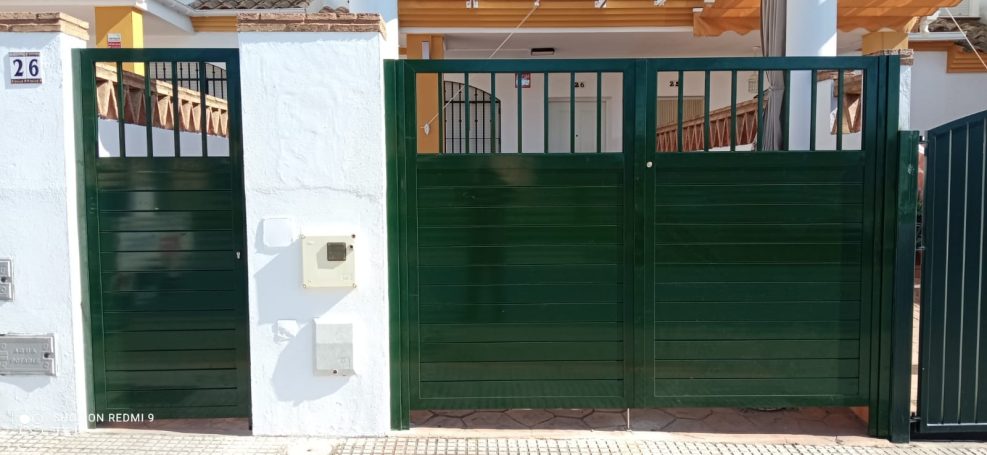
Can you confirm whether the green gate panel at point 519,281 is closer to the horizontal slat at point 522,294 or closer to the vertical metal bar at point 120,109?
the horizontal slat at point 522,294

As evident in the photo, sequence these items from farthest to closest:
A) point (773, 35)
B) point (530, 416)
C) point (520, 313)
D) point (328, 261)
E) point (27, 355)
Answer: point (773, 35) < point (530, 416) < point (520, 313) < point (27, 355) < point (328, 261)

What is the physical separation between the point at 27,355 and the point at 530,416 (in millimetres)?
Result: 2804

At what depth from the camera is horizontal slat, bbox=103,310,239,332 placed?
3799mm

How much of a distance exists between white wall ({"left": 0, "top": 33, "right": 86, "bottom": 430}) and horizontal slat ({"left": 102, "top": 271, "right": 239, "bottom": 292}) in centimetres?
19

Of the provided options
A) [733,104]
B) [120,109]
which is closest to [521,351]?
[733,104]

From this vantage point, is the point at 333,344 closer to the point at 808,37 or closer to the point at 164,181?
the point at 164,181

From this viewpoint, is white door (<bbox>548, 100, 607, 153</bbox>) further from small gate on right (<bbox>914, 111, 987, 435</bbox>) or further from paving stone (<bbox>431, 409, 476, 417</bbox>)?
small gate on right (<bbox>914, 111, 987, 435</bbox>)

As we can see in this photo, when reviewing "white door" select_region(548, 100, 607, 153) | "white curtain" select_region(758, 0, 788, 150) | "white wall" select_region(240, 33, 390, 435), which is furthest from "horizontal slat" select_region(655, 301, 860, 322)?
"white door" select_region(548, 100, 607, 153)

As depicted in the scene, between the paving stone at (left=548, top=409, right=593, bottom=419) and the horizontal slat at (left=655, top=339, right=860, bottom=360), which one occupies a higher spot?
the horizontal slat at (left=655, top=339, right=860, bottom=360)

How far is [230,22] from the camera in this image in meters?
10.3

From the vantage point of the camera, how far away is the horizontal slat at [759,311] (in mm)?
3818

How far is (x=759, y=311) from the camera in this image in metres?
3.83

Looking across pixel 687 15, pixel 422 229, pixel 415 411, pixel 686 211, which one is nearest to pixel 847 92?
pixel 686 211

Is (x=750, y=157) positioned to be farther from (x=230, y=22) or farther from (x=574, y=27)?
(x=230, y=22)
